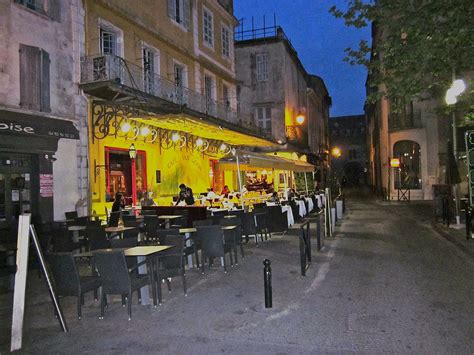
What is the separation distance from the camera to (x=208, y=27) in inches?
957

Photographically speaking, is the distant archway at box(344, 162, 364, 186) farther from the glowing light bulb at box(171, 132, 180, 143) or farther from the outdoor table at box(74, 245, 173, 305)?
the outdoor table at box(74, 245, 173, 305)

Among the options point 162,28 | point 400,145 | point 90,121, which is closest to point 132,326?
point 90,121

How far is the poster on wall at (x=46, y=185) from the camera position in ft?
41.8

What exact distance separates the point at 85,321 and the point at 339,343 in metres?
3.37

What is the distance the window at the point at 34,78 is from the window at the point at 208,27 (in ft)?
39.7

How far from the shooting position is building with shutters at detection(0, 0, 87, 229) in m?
11.9

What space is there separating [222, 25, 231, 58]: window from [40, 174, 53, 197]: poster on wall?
15742mm

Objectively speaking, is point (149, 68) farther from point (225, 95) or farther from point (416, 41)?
point (416, 41)

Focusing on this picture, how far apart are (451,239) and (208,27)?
16.6 m

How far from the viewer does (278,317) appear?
6121 millimetres

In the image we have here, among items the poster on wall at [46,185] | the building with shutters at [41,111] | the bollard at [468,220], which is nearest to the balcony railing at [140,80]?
the building with shutters at [41,111]

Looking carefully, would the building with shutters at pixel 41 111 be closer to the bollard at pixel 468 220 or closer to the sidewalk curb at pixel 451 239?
the sidewalk curb at pixel 451 239

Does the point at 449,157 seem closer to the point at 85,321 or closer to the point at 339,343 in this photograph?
the point at 339,343

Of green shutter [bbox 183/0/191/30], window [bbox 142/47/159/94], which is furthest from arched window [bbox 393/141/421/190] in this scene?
window [bbox 142/47/159/94]
